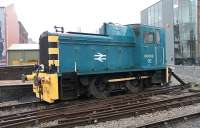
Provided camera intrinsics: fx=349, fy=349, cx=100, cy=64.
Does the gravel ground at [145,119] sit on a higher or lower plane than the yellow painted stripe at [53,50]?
lower

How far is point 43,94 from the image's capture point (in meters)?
13.2

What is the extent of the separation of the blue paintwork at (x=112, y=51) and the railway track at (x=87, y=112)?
1.71 metres

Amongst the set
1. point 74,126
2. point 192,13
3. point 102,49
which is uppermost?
point 192,13

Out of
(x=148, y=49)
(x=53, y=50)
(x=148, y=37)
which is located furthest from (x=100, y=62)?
(x=148, y=37)

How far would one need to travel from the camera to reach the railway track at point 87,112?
370 inches

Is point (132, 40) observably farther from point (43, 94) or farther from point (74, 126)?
point (74, 126)

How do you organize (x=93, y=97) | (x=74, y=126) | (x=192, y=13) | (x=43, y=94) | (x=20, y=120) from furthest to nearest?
(x=192, y=13) < (x=93, y=97) < (x=43, y=94) < (x=20, y=120) < (x=74, y=126)

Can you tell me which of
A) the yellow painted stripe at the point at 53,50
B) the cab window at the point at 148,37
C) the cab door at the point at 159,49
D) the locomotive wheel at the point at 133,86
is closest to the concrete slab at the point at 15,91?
the yellow painted stripe at the point at 53,50

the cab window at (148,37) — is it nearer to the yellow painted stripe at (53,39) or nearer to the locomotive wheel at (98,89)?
the locomotive wheel at (98,89)

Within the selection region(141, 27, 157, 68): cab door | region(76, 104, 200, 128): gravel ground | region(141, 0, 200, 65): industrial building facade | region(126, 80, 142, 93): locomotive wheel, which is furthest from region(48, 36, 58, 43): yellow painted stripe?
region(141, 0, 200, 65): industrial building facade

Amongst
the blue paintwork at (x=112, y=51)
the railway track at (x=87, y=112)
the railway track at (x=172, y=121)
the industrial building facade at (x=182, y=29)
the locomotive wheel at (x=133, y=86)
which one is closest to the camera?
the railway track at (x=172, y=121)

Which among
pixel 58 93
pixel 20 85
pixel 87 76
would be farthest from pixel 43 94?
pixel 20 85

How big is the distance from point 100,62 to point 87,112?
427 cm

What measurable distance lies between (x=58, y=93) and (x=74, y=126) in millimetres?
3945
